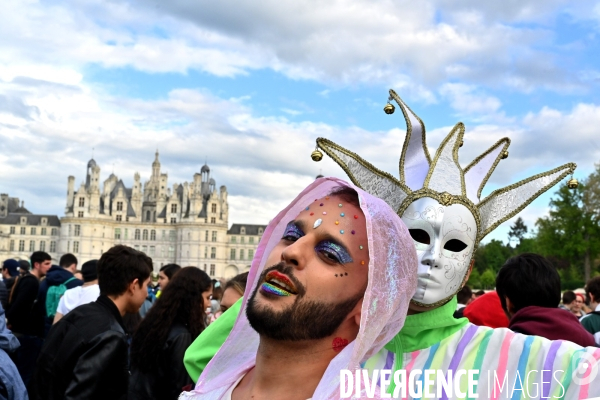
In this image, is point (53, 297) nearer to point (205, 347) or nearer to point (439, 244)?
point (205, 347)

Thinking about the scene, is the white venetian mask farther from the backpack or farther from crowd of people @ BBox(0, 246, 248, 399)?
the backpack

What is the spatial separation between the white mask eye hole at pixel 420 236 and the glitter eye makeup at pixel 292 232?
0.49 metres

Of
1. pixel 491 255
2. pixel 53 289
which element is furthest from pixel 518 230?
pixel 53 289

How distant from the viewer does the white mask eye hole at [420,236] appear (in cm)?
239

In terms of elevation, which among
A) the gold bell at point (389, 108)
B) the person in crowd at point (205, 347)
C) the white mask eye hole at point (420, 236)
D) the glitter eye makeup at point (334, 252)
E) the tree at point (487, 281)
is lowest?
the tree at point (487, 281)

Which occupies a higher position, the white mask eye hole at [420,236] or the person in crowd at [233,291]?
the white mask eye hole at [420,236]

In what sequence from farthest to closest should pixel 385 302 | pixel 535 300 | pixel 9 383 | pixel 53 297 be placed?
pixel 53 297 → pixel 9 383 → pixel 535 300 → pixel 385 302

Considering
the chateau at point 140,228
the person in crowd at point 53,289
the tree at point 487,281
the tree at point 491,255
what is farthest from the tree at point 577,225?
the chateau at point 140,228

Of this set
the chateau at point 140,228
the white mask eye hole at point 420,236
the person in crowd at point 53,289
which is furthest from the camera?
the chateau at point 140,228

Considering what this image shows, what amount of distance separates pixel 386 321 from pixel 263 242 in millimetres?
636

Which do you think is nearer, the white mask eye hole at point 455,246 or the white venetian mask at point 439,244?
the white venetian mask at point 439,244

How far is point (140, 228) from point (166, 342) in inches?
3392

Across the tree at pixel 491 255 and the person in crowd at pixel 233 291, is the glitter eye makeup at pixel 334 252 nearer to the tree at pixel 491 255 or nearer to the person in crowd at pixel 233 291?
the person in crowd at pixel 233 291

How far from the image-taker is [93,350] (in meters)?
4.14
